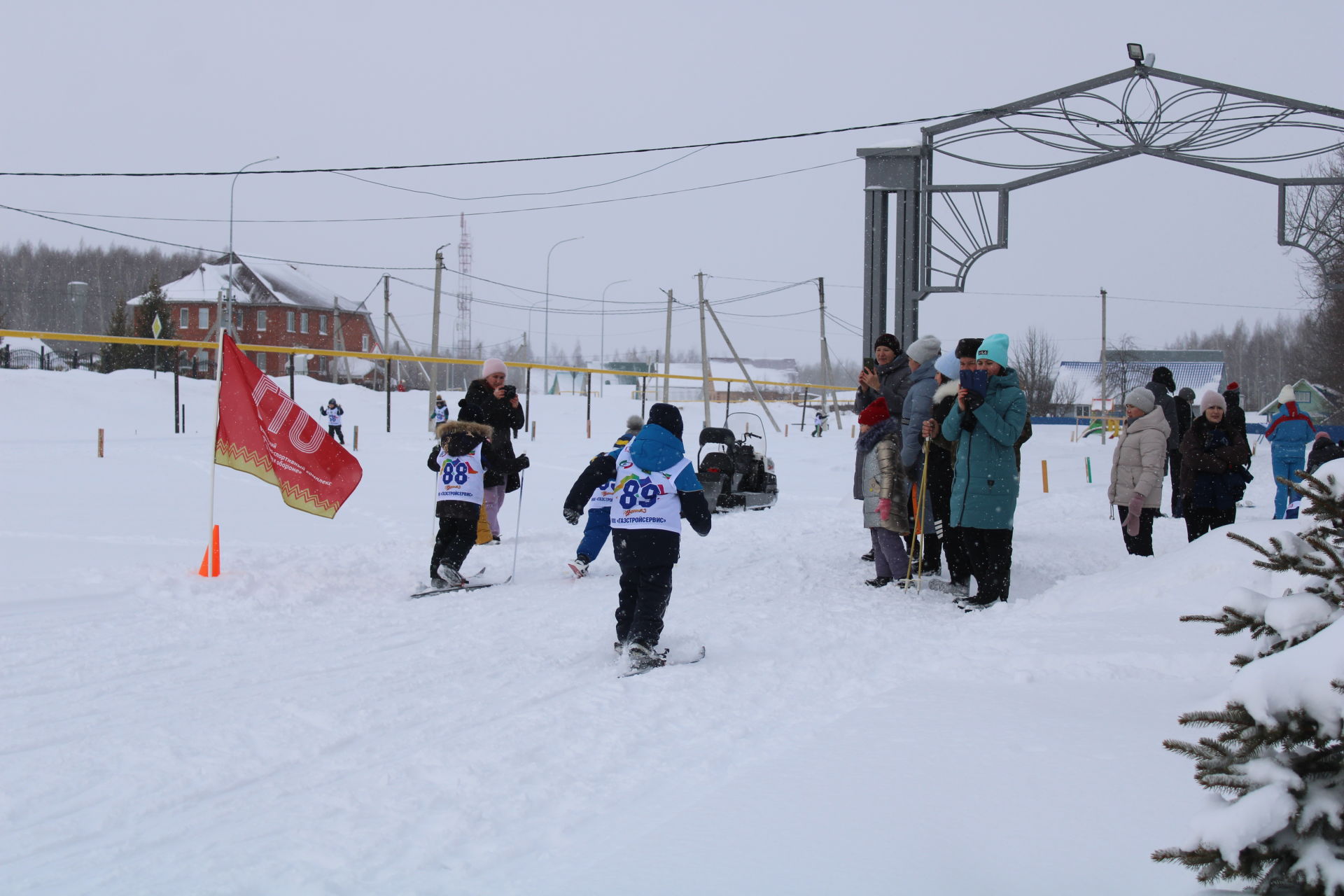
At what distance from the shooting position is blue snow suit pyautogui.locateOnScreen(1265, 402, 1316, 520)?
13344 mm

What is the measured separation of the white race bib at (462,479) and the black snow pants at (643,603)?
2.84 meters

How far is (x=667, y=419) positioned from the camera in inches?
250

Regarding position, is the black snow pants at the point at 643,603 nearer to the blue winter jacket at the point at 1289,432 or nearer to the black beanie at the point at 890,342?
the black beanie at the point at 890,342

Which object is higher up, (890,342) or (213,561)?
(890,342)

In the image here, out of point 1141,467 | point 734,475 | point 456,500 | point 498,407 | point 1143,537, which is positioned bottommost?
point 1143,537

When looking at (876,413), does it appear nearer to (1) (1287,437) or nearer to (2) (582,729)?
(2) (582,729)

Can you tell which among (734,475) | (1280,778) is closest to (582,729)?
(1280,778)

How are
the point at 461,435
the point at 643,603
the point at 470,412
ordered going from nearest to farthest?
the point at 643,603 < the point at 461,435 < the point at 470,412

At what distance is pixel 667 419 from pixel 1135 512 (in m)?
4.94

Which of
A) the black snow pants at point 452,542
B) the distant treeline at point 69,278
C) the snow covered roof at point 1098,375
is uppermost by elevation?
the distant treeline at point 69,278

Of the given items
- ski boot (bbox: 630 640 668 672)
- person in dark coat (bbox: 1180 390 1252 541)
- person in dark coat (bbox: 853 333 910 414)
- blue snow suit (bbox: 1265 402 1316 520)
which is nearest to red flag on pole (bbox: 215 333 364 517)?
ski boot (bbox: 630 640 668 672)

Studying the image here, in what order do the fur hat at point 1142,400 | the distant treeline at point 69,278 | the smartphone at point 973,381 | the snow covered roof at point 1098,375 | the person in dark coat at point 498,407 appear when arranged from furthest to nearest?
the distant treeline at point 69,278 → the snow covered roof at point 1098,375 → the person in dark coat at point 498,407 → the fur hat at point 1142,400 → the smartphone at point 973,381

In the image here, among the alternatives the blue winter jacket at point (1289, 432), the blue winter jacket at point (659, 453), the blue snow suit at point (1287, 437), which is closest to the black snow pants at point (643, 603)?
the blue winter jacket at point (659, 453)

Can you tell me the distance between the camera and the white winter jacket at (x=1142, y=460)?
9.10 metres
